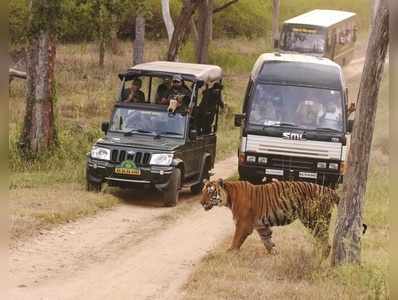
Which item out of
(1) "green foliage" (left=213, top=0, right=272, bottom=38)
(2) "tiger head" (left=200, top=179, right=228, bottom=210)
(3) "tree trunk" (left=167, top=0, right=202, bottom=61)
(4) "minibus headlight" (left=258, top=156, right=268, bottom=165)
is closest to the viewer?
(2) "tiger head" (left=200, top=179, right=228, bottom=210)

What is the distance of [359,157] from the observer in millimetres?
10422

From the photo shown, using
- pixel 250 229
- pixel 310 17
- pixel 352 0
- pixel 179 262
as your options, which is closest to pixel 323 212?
pixel 250 229

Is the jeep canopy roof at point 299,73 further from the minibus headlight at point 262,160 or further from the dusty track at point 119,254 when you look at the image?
the dusty track at point 119,254

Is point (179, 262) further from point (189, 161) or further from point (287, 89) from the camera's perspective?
point (287, 89)

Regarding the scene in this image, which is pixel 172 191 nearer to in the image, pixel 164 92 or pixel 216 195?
pixel 164 92

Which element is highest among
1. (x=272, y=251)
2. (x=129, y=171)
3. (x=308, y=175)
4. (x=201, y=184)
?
(x=129, y=171)

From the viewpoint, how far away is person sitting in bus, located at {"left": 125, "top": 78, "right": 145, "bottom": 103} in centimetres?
1758

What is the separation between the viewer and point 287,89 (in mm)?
18156

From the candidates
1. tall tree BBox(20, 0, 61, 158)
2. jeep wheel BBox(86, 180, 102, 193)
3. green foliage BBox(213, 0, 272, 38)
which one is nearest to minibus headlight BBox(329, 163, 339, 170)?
jeep wheel BBox(86, 180, 102, 193)

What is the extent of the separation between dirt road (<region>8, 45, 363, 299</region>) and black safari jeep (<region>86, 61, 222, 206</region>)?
66 centimetres

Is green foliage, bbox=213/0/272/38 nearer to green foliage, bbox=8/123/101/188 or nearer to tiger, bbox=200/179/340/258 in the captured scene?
green foliage, bbox=8/123/101/188

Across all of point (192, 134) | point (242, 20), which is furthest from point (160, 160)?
point (242, 20)

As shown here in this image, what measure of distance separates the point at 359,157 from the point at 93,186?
702 centimetres

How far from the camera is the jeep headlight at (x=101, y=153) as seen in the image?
1611 centimetres
